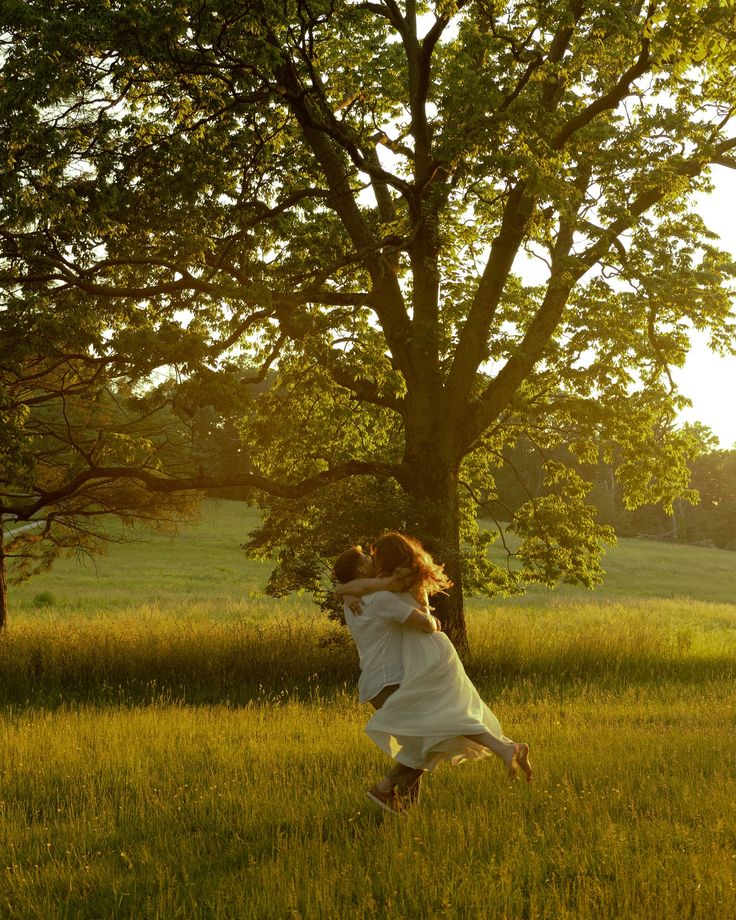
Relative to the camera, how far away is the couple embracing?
20.3 feet

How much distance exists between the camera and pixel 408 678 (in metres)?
6.28

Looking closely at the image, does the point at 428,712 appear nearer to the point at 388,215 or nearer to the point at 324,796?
the point at 324,796

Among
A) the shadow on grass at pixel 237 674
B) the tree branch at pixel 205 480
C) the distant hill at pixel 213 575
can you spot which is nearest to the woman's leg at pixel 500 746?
the shadow on grass at pixel 237 674

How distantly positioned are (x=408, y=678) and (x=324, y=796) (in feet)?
4.76

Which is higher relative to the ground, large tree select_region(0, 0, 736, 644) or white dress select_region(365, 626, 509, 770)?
large tree select_region(0, 0, 736, 644)

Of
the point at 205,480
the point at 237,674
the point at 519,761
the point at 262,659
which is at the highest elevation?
the point at 205,480

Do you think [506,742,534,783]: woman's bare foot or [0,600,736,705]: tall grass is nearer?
[506,742,534,783]: woman's bare foot

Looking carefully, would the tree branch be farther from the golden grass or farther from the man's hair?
the man's hair

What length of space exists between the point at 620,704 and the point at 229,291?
25.0ft

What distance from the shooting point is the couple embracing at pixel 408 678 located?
6.19 m

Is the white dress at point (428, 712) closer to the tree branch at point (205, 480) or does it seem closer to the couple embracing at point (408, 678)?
the couple embracing at point (408, 678)

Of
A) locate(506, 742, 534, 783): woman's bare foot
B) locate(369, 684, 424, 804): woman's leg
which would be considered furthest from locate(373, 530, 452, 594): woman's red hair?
locate(506, 742, 534, 783): woman's bare foot

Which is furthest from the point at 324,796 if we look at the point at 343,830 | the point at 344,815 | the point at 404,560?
Result: the point at 404,560

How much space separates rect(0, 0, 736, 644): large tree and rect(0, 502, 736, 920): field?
10.00ft
